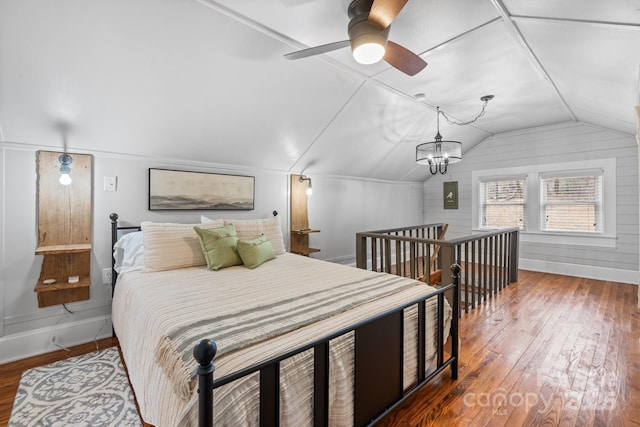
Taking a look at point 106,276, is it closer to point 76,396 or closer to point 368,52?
point 76,396

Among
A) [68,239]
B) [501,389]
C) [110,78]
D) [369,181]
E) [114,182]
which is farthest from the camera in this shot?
[369,181]

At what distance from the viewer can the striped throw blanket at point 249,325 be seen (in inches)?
45.1

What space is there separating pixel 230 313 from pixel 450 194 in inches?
227

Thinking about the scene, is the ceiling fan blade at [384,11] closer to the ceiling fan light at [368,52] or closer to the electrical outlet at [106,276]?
the ceiling fan light at [368,52]

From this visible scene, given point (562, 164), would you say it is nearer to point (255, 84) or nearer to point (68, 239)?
point (255, 84)

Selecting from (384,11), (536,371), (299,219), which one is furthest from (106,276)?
(536,371)

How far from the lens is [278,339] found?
1.28 metres

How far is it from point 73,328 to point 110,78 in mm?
2232

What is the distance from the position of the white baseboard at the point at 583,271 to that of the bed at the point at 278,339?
13.3 feet

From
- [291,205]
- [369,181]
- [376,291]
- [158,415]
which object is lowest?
[158,415]

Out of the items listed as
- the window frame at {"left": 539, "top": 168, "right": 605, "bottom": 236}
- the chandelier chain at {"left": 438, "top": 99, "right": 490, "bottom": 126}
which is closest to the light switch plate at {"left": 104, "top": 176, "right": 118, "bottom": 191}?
the chandelier chain at {"left": 438, "top": 99, "right": 490, "bottom": 126}

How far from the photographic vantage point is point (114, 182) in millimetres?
2828

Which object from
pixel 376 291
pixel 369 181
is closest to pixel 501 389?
pixel 376 291

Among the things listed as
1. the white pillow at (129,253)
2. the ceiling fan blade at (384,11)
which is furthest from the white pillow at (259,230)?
the ceiling fan blade at (384,11)
